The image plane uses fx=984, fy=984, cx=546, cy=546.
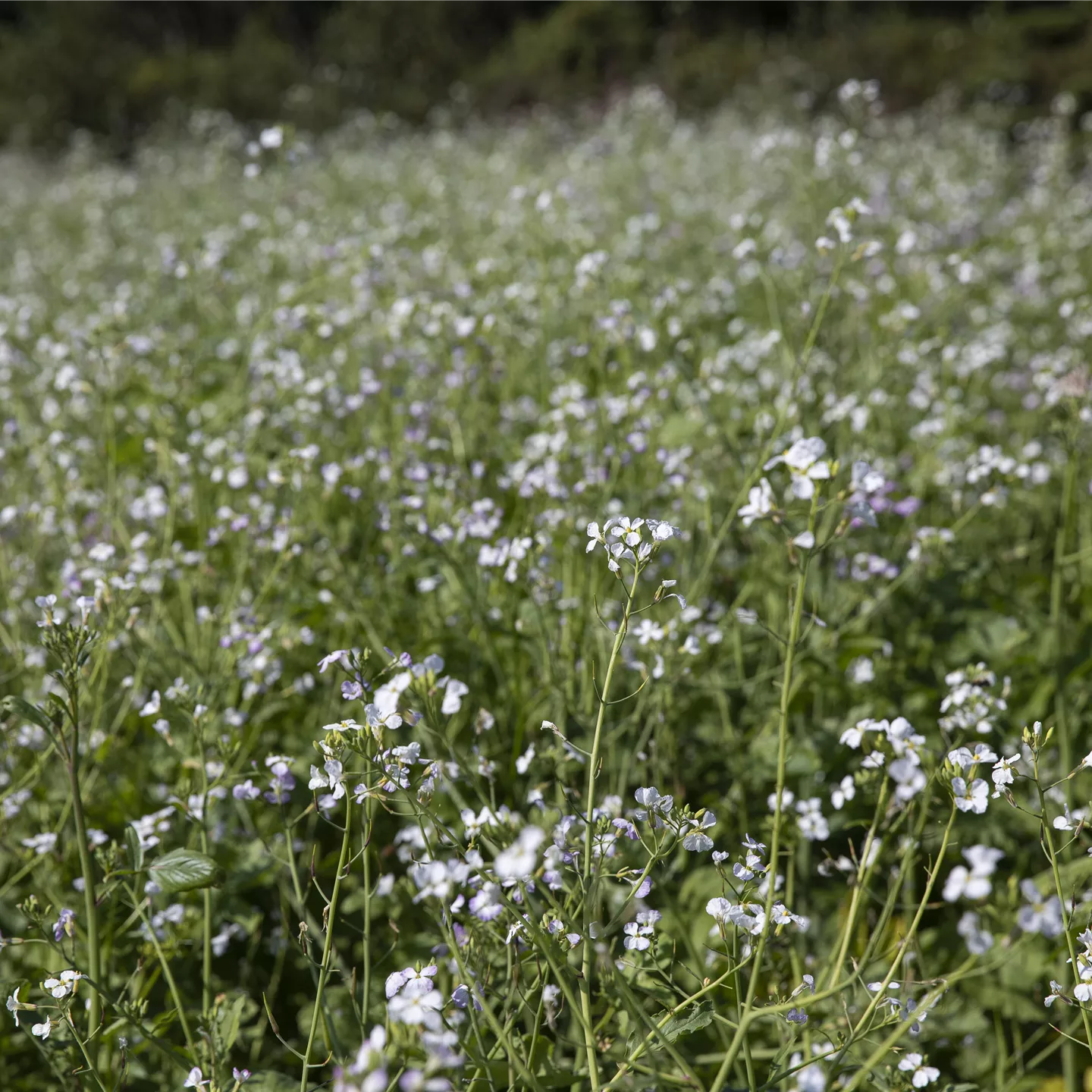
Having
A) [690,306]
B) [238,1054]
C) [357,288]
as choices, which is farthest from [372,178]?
[238,1054]

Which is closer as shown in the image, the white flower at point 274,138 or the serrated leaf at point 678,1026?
the serrated leaf at point 678,1026

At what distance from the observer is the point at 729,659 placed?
2.62m

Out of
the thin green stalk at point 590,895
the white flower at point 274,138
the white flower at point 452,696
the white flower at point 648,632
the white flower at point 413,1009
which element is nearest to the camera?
the white flower at point 413,1009

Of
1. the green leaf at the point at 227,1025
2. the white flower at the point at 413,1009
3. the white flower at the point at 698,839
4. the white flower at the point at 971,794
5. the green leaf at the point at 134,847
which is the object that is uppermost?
the white flower at the point at 971,794

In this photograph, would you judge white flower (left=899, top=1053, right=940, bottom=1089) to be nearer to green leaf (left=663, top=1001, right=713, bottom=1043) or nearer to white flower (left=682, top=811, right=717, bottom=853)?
green leaf (left=663, top=1001, right=713, bottom=1043)

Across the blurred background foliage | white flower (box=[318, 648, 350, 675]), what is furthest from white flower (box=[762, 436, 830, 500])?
the blurred background foliage

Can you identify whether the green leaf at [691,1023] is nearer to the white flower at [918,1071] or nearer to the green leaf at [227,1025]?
the white flower at [918,1071]

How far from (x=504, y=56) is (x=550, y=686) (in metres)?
20.0

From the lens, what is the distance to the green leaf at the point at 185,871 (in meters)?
1.43

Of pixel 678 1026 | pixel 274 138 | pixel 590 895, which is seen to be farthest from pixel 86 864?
pixel 274 138

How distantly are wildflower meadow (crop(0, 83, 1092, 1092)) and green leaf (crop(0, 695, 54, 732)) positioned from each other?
Result: 2 cm

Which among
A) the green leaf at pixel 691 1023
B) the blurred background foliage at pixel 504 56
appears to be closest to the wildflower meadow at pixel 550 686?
the green leaf at pixel 691 1023

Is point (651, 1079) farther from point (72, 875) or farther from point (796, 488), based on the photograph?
point (72, 875)

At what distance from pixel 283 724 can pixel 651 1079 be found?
178 cm
